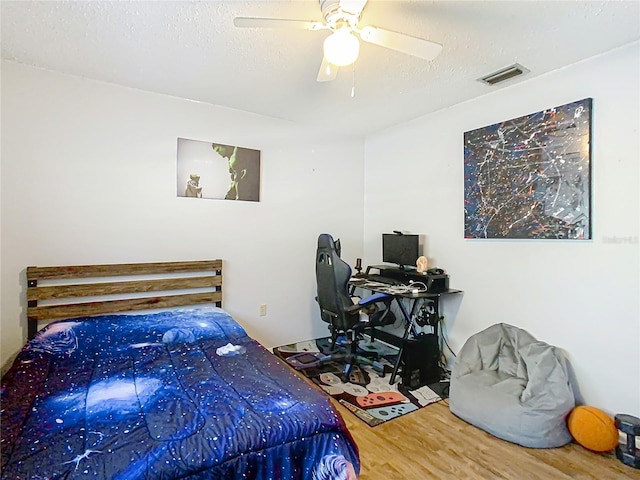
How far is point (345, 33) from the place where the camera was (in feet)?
5.21

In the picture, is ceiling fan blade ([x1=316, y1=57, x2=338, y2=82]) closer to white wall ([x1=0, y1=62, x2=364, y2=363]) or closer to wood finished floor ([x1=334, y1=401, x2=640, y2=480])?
white wall ([x1=0, y1=62, x2=364, y2=363])

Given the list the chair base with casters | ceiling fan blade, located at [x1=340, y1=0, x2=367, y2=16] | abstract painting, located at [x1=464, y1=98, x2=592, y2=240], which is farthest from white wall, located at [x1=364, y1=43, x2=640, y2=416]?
ceiling fan blade, located at [x1=340, y1=0, x2=367, y2=16]

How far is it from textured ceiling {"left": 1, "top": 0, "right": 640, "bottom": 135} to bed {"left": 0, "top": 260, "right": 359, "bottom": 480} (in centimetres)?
155

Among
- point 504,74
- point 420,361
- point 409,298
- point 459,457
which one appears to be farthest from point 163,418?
point 504,74

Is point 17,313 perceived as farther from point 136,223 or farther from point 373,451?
point 373,451

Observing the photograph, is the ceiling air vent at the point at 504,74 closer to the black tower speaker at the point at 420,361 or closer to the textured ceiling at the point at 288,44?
the textured ceiling at the point at 288,44

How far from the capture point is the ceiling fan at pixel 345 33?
155 centimetres

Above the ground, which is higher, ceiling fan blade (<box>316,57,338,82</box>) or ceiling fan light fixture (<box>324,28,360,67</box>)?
ceiling fan blade (<box>316,57,338,82</box>)

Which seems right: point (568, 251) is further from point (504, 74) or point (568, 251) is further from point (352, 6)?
point (352, 6)

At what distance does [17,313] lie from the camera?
2.47 m

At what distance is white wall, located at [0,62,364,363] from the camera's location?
248 cm

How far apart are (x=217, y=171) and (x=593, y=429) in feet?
10.8

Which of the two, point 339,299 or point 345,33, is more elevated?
point 345,33

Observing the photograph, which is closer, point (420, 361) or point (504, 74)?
point (504, 74)
